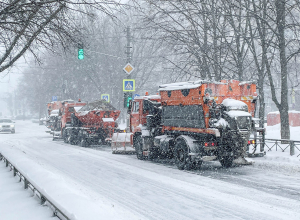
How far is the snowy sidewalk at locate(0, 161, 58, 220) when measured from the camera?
666 centimetres

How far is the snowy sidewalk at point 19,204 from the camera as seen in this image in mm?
6660

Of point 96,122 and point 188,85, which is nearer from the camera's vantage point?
point 188,85

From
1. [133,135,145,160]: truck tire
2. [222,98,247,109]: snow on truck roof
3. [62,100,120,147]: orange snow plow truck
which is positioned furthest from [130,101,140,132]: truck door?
[222,98,247,109]: snow on truck roof

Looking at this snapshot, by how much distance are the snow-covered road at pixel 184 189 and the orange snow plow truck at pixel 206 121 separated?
0.62 metres

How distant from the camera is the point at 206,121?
11453mm

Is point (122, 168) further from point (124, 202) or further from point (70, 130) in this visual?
point (70, 130)

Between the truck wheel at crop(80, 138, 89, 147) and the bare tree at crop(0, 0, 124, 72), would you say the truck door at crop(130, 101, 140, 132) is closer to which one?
the truck wheel at crop(80, 138, 89, 147)

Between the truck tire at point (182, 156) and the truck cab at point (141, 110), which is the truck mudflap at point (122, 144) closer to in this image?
the truck cab at point (141, 110)

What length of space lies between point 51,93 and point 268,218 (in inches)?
2249

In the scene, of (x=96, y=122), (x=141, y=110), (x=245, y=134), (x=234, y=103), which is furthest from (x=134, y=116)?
(x=245, y=134)

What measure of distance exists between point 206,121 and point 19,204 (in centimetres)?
599

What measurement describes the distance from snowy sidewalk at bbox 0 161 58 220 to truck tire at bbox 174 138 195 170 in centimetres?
507

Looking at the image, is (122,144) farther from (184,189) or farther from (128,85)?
(184,189)

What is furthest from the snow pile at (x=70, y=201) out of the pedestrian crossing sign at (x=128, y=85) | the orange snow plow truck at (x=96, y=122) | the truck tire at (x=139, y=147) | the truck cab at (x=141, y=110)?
the pedestrian crossing sign at (x=128, y=85)
